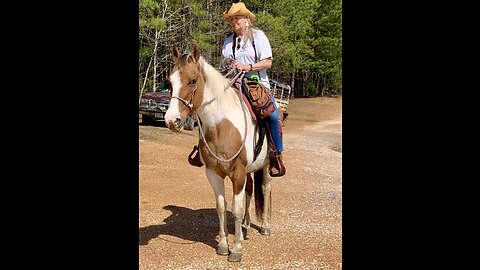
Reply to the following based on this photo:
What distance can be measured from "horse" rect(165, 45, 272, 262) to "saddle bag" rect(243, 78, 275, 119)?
0.39ft

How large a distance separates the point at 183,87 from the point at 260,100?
3.46 ft

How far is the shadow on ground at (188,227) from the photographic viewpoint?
16.9ft

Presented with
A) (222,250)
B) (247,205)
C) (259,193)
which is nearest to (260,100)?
(259,193)

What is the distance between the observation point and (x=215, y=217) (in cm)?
620

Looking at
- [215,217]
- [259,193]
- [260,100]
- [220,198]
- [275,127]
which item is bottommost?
[215,217]

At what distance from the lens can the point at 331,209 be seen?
22.8ft

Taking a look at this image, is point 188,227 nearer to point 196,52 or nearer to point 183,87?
point 183,87

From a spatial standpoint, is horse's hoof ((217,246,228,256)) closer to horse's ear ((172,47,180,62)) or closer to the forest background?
horse's ear ((172,47,180,62))

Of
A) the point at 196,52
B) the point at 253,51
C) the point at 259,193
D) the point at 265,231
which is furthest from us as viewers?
the point at 259,193

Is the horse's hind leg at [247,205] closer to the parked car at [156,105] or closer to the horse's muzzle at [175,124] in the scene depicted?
the horse's muzzle at [175,124]

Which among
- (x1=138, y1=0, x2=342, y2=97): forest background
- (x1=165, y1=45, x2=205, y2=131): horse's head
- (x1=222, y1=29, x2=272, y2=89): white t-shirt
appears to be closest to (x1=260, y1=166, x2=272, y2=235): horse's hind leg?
(x1=222, y1=29, x2=272, y2=89): white t-shirt

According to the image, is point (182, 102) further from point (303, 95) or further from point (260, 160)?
point (303, 95)

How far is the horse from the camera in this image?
13.0 ft
